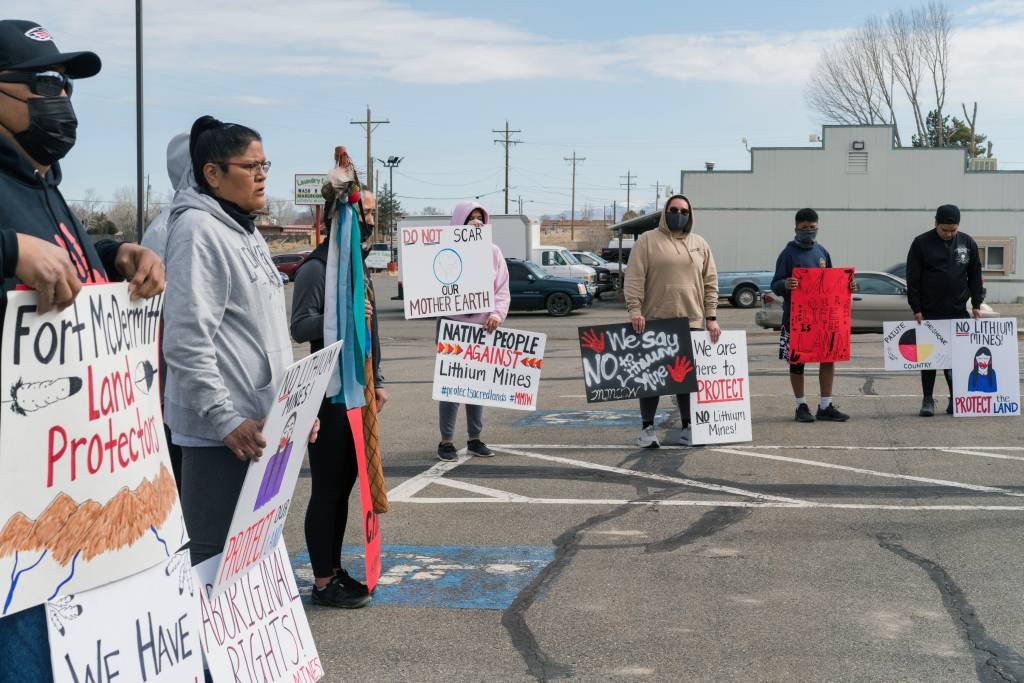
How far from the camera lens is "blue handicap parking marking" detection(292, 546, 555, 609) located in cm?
527

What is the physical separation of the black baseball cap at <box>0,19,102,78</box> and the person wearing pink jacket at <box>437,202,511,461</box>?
6.31m

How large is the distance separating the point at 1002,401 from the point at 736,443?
3085mm

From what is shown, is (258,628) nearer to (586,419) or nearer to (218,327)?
(218,327)

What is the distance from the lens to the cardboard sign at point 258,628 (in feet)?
10.8

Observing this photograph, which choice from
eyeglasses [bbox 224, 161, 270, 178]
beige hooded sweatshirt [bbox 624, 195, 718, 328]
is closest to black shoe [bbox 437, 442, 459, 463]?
beige hooded sweatshirt [bbox 624, 195, 718, 328]

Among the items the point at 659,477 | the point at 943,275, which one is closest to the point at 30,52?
the point at 659,477

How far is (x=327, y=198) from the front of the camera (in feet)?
16.4

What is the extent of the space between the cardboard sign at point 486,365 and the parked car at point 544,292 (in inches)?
833

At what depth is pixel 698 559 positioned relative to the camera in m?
5.89

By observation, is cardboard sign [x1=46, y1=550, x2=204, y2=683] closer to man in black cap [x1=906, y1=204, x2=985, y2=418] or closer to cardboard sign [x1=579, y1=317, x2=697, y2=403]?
cardboard sign [x1=579, y1=317, x2=697, y2=403]

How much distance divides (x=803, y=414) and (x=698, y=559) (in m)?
5.05

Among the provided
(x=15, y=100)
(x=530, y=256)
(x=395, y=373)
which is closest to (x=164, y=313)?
(x=15, y=100)

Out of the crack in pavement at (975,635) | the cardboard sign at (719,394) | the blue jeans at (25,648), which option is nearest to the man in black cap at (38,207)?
the blue jeans at (25,648)

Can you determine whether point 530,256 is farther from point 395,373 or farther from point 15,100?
point 15,100
